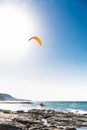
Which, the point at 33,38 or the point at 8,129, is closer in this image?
the point at 33,38

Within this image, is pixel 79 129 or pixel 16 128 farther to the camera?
pixel 79 129

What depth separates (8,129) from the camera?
25.8 m

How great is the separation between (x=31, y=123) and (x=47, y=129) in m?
5.50

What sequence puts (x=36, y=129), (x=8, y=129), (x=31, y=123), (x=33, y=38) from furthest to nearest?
1. (x=31, y=123)
2. (x=36, y=129)
3. (x=8, y=129)
4. (x=33, y=38)

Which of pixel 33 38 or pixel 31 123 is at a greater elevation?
pixel 33 38

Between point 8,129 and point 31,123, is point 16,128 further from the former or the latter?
point 31,123

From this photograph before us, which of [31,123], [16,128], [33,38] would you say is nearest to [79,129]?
[31,123]

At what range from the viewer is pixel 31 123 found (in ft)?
108

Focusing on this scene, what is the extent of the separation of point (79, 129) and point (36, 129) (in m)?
8.62

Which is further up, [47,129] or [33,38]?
[33,38]

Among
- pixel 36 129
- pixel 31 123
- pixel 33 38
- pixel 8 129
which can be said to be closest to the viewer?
pixel 33 38

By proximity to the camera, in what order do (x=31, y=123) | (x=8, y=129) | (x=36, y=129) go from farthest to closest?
1. (x=31, y=123)
2. (x=36, y=129)
3. (x=8, y=129)

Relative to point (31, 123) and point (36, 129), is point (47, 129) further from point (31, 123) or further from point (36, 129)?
point (31, 123)

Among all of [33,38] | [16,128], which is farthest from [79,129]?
[33,38]
